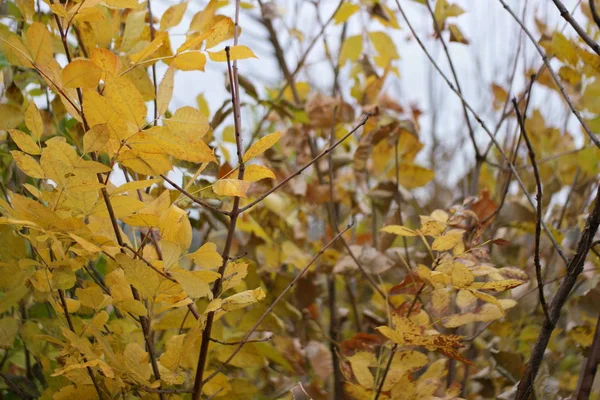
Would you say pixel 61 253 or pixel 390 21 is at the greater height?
pixel 390 21

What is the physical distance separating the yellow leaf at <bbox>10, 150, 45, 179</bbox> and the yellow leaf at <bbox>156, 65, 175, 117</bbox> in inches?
4.5

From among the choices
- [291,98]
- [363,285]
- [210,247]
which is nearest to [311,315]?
[363,285]

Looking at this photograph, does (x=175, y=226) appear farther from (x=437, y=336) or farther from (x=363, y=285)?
(x=363, y=285)

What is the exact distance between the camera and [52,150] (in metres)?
0.51

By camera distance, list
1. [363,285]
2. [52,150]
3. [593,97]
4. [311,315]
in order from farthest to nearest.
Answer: [363,285], [311,315], [593,97], [52,150]

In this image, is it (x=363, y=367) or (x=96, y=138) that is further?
(x=363, y=367)

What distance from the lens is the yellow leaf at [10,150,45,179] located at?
1.68 feet

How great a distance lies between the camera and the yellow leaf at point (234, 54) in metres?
0.56

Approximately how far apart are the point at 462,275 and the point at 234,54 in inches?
11.7

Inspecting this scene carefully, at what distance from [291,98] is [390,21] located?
0.33 m

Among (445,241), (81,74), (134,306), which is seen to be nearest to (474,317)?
(445,241)

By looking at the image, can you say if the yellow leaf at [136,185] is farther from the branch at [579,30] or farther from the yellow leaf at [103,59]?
the branch at [579,30]

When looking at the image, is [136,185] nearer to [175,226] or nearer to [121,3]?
[175,226]

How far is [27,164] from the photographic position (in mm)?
518
